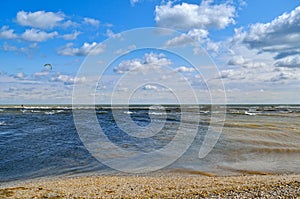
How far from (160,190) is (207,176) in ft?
10.6

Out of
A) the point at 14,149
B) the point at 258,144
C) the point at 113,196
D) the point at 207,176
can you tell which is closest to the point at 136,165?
the point at 207,176

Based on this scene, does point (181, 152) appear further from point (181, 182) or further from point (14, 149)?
point (14, 149)

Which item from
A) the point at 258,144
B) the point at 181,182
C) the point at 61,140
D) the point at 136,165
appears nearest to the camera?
the point at 181,182

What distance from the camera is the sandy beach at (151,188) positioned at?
25.5 feet

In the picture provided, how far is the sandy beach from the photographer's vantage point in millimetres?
7781

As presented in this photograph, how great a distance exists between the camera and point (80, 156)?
14.9 metres

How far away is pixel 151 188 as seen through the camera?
862 cm

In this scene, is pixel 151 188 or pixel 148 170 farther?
pixel 148 170

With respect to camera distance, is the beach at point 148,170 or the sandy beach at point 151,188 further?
the beach at point 148,170

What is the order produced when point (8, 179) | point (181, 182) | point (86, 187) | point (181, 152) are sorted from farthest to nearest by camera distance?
point (181, 152)
point (8, 179)
point (181, 182)
point (86, 187)

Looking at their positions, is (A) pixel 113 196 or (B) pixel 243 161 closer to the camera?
(A) pixel 113 196

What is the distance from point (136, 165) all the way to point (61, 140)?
375 inches

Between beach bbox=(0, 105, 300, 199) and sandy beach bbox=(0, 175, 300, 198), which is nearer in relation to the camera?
sandy beach bbox=(0, 175, 300, 198)

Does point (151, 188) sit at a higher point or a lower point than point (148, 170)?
higher
